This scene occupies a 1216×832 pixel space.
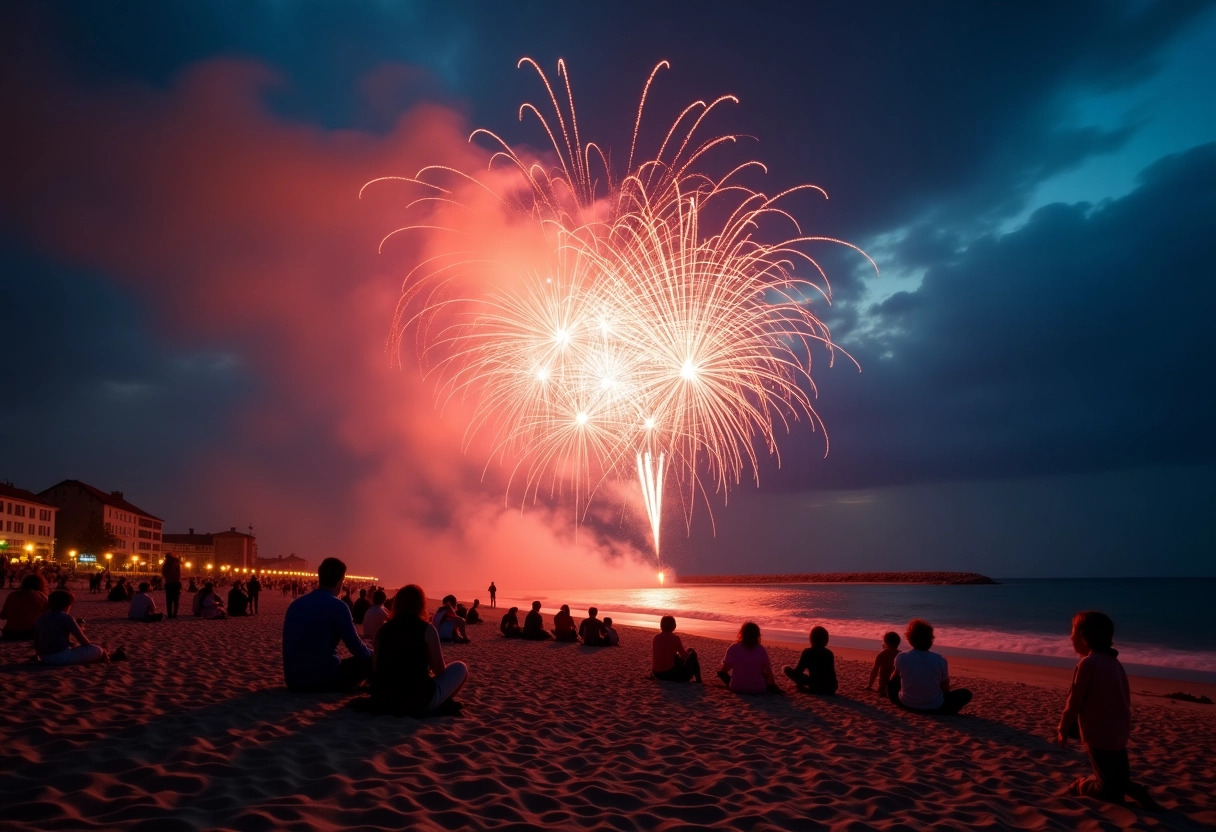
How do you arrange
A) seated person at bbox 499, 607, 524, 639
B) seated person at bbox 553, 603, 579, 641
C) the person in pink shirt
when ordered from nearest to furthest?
the person in pink shirt
seated person at bbox 553, 603, 579, 641
seated person at bbox 499, 607, 524, 639

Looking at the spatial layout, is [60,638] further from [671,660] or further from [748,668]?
[748,668]

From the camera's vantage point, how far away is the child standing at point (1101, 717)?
215 inches

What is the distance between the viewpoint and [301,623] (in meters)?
7.27

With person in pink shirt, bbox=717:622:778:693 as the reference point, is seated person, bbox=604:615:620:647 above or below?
below

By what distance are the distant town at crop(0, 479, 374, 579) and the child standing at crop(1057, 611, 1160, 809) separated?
222ft

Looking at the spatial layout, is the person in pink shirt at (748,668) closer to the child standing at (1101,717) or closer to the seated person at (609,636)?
the child standing at (1101,717)

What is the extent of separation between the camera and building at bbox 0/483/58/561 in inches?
3017

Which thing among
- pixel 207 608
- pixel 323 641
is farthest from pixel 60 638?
pixel 207 608

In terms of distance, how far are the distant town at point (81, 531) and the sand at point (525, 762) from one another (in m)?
62.7

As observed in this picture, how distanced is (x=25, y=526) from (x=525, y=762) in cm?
10167

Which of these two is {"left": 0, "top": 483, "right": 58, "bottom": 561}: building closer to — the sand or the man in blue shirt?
the man in blue shirt

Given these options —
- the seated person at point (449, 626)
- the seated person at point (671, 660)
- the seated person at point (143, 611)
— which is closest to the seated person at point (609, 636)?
the seated person at point (449, 626)

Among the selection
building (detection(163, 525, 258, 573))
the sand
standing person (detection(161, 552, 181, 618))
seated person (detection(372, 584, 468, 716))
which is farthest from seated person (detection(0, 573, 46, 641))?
building (detection(163, 525, 258, 573))

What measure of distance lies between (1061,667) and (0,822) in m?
25.6
